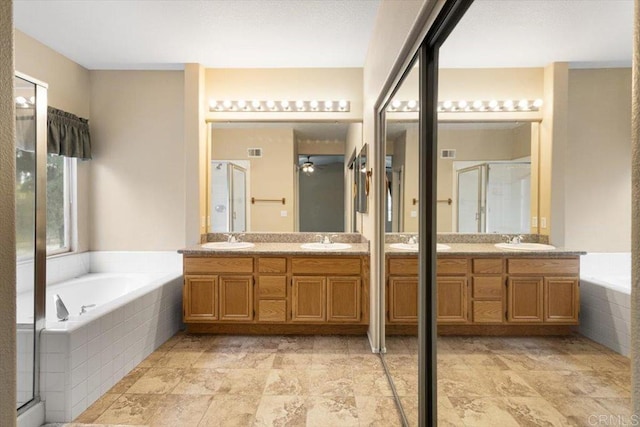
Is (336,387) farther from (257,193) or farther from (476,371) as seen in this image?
(257,193)

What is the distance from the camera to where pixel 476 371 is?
128cm

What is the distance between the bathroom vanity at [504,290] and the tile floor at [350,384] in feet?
0.15

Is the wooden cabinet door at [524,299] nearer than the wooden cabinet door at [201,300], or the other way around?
the wooden cabinet door at [524,299]

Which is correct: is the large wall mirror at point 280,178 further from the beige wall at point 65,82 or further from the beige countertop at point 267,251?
the beige wall at point 65,82

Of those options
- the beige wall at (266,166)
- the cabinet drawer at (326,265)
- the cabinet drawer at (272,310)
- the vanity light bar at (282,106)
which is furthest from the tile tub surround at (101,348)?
the vanity light bar at (282,106)

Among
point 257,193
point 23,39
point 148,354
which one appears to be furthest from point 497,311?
point 23,39

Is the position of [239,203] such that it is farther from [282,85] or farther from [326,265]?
[282,85]

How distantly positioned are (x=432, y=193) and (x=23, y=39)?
3645mm

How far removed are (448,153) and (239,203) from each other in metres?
2.76

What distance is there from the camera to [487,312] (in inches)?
47.7

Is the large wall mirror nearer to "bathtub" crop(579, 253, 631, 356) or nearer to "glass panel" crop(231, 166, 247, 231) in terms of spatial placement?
"glass panel" crop(231, 166, 247, 231)

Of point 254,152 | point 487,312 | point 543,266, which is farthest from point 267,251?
point 543,266

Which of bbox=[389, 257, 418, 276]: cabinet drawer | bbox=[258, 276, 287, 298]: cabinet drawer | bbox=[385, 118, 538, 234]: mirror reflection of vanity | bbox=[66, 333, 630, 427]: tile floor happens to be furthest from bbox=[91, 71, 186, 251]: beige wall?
bbox=[385, 118, 538, 234]: mirror reflection of vanity

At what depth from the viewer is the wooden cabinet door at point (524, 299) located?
2.97 ft
